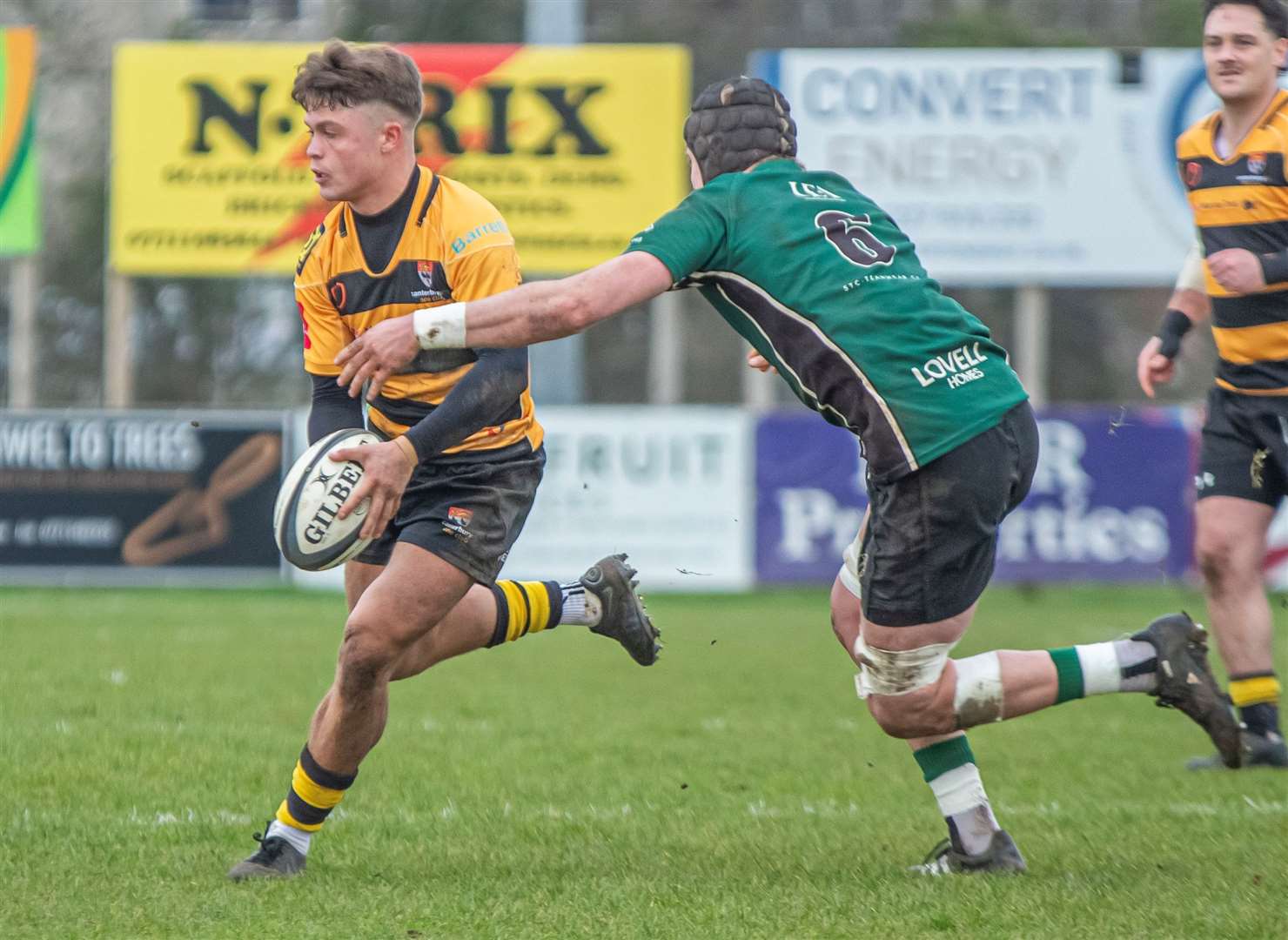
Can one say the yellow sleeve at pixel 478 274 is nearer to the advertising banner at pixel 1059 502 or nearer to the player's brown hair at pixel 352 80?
the player's brown hair at pixel 352 80

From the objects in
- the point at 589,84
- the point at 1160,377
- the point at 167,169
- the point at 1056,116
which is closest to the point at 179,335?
the point at 167,169

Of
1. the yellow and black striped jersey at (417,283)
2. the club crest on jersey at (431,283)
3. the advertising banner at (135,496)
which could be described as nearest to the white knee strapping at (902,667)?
the yellow and black striped jersey at (417,283)

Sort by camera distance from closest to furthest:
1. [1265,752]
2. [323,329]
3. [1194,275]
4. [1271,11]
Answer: [323,329]
[1271,11]
[1265,752]
[1194,275]

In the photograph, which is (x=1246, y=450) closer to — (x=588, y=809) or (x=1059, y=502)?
(x=588, y=809)

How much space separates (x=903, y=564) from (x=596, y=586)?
168 centimetres

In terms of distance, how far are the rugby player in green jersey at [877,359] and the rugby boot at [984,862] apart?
15.8 inches

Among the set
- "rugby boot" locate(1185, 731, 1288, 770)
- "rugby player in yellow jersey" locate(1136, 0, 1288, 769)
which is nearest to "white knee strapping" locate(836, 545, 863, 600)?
"rugby player in yellow jersey" locate(1136, 0, 1288, 769)

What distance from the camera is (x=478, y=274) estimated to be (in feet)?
15.9

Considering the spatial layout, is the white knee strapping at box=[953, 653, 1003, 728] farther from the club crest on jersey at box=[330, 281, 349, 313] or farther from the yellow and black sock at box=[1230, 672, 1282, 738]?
the yellow and black sock at box=[1230, 672, 1282, 738]

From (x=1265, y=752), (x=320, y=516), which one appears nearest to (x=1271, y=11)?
(x=1265, y=752)

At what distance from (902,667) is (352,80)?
6.86ft

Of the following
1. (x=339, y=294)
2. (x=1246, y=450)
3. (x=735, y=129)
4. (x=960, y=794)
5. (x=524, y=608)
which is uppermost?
(x=735, y=129)

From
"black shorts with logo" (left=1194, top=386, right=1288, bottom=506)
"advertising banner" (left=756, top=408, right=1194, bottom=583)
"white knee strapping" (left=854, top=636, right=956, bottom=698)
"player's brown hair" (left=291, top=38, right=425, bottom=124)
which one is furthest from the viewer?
"advertising banner" (left=756, top=408, right=1194, bottom=583)

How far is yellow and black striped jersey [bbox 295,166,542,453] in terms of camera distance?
4.87 m
